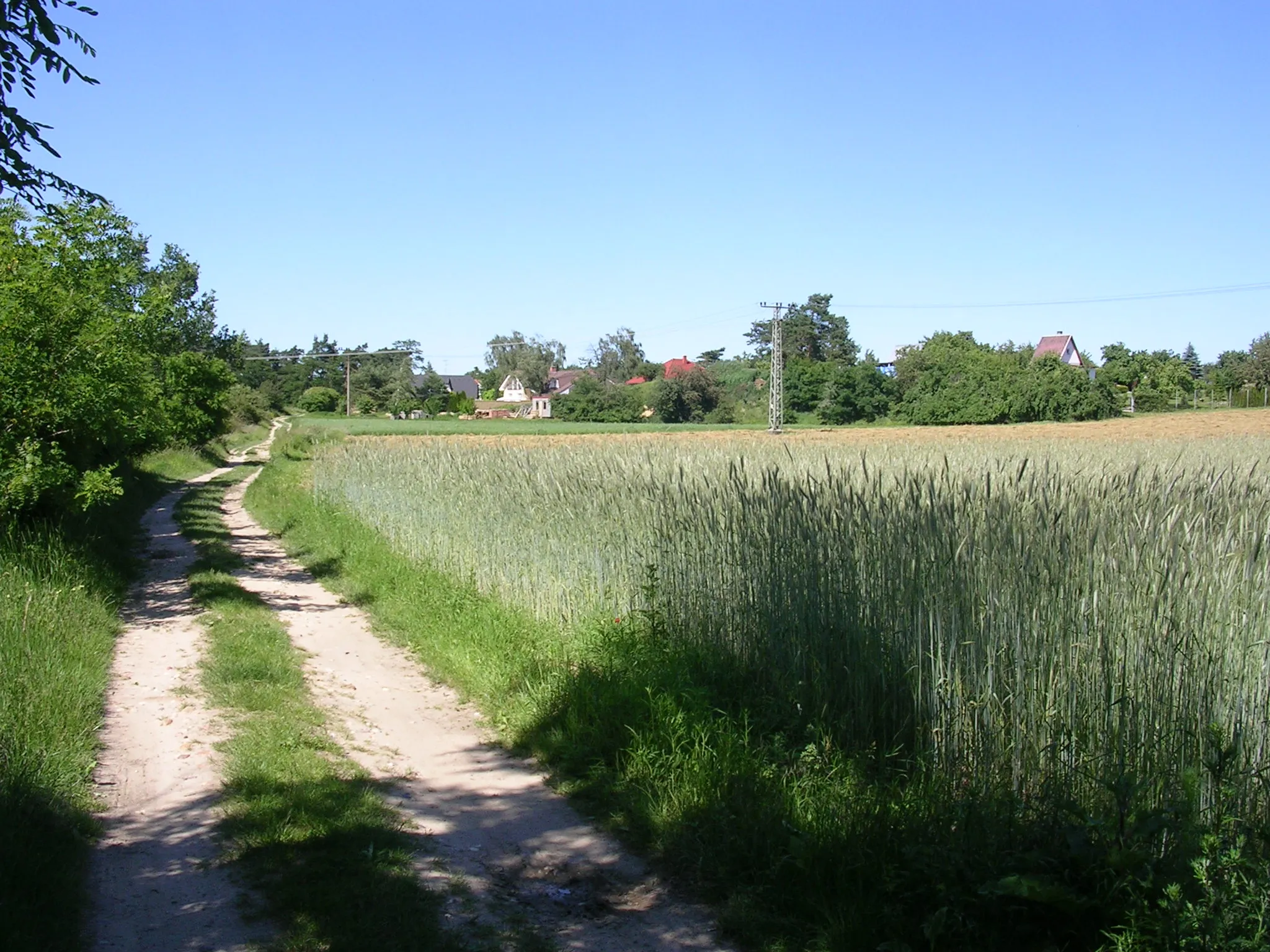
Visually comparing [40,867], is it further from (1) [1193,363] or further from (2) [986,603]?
(1) [1193,363]

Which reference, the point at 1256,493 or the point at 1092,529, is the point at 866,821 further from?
the point at 1256,493

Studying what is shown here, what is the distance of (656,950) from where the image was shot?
4.16 meters

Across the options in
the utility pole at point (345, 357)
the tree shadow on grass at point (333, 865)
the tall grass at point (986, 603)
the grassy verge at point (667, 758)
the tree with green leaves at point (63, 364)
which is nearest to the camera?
the tree shadow on grass at point (333, 865)

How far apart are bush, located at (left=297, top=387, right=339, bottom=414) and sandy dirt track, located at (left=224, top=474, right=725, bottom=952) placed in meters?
108

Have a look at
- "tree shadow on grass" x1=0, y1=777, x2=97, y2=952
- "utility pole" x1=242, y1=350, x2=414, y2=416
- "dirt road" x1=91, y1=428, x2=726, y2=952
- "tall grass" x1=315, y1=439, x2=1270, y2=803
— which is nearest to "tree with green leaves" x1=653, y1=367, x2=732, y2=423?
"utility pole" x1=242, y1=350, x2=414, y2=416

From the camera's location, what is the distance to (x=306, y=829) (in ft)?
17.3

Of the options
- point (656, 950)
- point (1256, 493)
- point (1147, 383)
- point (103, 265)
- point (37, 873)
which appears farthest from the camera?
point (1147, 383)

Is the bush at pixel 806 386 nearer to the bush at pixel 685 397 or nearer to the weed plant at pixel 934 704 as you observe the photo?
the bush at pixel 685 397

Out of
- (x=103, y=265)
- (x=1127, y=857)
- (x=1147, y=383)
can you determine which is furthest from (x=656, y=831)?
(x=1147, y=383)

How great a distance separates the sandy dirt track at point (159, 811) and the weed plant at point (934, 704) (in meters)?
1.98

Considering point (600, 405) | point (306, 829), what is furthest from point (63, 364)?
point (600, 405)

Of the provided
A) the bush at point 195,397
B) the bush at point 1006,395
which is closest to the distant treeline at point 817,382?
the bush at point 1006,395

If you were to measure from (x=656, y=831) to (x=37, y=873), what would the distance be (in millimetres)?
2814

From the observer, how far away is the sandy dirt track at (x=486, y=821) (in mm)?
4441
